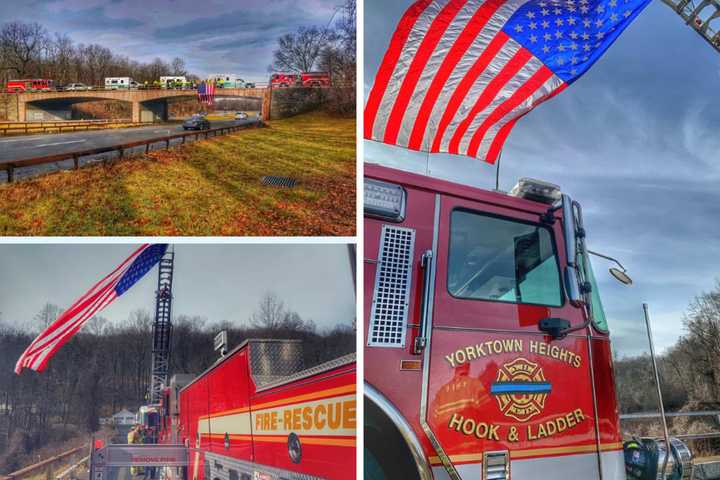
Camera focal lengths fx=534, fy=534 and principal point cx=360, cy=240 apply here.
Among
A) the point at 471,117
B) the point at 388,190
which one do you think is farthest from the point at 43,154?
the point at 471,117

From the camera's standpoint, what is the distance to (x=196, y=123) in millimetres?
3395

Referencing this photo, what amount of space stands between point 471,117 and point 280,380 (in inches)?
69.7

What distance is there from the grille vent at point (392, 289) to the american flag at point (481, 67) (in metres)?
0.85

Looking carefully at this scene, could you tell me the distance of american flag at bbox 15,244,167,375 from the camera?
1.92m

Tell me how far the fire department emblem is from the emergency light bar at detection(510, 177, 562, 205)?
2.70 feet

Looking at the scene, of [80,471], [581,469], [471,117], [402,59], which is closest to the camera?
[80,471]

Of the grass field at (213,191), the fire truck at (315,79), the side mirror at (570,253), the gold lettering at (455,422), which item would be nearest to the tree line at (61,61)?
the grass field at (213,191)

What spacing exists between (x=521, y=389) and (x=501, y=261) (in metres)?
0.58

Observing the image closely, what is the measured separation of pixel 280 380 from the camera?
2021mm

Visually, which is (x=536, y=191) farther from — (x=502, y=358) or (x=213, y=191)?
(x=213, y=191)

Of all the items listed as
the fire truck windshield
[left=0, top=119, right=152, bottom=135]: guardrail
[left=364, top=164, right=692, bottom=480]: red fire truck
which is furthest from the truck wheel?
[left=0, top=119, right=152, bottom=135]: guardrail

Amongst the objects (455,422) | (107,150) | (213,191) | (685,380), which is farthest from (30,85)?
(685,380)

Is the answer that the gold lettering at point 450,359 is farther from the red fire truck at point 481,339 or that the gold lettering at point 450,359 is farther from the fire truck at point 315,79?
the fire truck at point 315,79

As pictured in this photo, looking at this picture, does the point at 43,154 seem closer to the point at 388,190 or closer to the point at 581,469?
the point at 388,190
